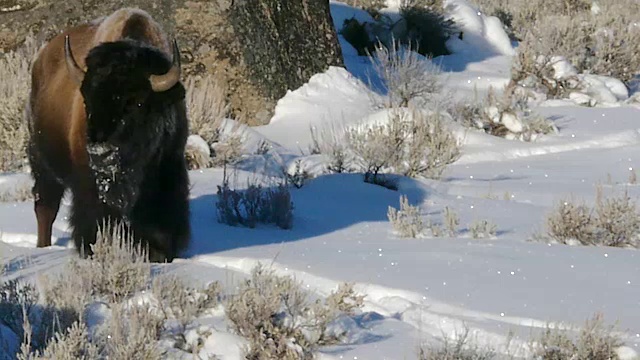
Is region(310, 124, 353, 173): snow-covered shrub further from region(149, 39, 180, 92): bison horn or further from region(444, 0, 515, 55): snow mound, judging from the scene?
region(444, 0, 515, 55): snow mound

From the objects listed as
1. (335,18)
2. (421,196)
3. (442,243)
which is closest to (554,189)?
(421,196)

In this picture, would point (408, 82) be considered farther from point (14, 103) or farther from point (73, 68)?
point (73, 68)

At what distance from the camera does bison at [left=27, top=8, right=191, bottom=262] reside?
19.2 feet

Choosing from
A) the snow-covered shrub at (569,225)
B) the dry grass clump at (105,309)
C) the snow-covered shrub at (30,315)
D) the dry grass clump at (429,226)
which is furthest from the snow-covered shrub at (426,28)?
the snow-covered shrub at (30,315)

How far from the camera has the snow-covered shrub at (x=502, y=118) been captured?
473 inches

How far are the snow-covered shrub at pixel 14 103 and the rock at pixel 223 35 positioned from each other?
1.38 feet

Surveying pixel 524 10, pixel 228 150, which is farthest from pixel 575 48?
pixel 228 150

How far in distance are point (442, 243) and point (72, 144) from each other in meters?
2.21

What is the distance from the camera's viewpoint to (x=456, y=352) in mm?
4594

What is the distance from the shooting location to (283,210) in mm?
7574

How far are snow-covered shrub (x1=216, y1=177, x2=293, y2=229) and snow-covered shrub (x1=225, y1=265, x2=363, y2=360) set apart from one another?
92.4 inches

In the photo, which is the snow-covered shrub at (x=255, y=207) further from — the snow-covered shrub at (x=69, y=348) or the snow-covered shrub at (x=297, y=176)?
the snow-covered shrub at (x=69, y=348)

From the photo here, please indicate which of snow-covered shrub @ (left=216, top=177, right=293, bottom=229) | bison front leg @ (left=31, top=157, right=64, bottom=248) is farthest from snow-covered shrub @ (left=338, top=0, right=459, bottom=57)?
bison front leg @ (left=31, top=157, right=64, bottom=248)

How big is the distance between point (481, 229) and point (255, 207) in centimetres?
152
